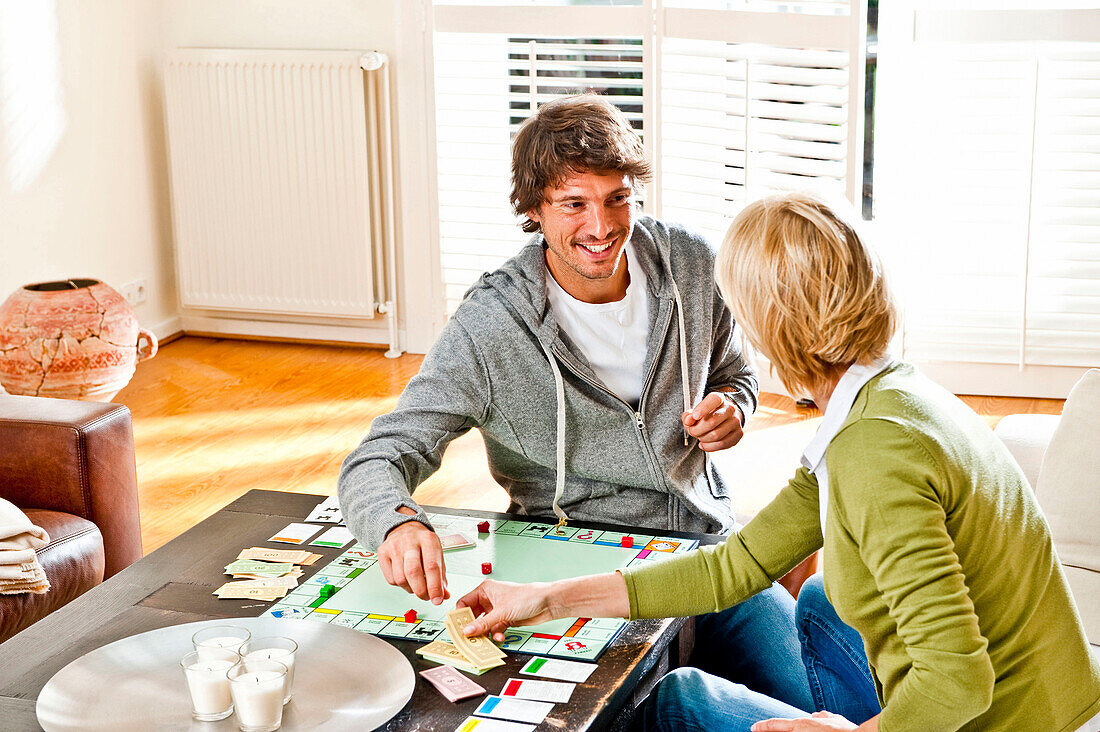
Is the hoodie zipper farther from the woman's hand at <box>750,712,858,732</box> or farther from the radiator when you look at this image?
the radiator

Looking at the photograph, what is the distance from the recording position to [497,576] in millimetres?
1574

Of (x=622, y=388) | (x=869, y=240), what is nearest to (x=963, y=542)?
(x=869, y=240)

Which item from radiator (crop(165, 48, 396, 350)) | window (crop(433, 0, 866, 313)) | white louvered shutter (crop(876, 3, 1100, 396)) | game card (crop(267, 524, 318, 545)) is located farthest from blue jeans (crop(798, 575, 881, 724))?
radiator (crop(165, 48, 396, 350))

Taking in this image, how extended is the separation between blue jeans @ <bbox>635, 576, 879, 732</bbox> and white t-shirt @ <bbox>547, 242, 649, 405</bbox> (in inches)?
18.1

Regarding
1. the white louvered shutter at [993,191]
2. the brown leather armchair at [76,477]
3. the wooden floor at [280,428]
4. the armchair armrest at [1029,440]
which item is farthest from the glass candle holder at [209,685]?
the white louvered shutter at [993,191]

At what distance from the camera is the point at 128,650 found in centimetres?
138

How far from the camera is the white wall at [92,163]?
4.14 metres

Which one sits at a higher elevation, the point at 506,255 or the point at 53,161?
the point at 53,161

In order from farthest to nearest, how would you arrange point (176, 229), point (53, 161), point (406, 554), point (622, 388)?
point (176, 229) < point (53, 161) < point (622, 388) < point (406, 554)

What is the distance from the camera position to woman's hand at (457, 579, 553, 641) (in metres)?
1.41

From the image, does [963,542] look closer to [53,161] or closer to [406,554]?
[406,554]

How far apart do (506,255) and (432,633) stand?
318cm

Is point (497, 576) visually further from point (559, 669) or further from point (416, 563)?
point (559, 669)

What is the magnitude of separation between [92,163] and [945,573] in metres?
4.05
